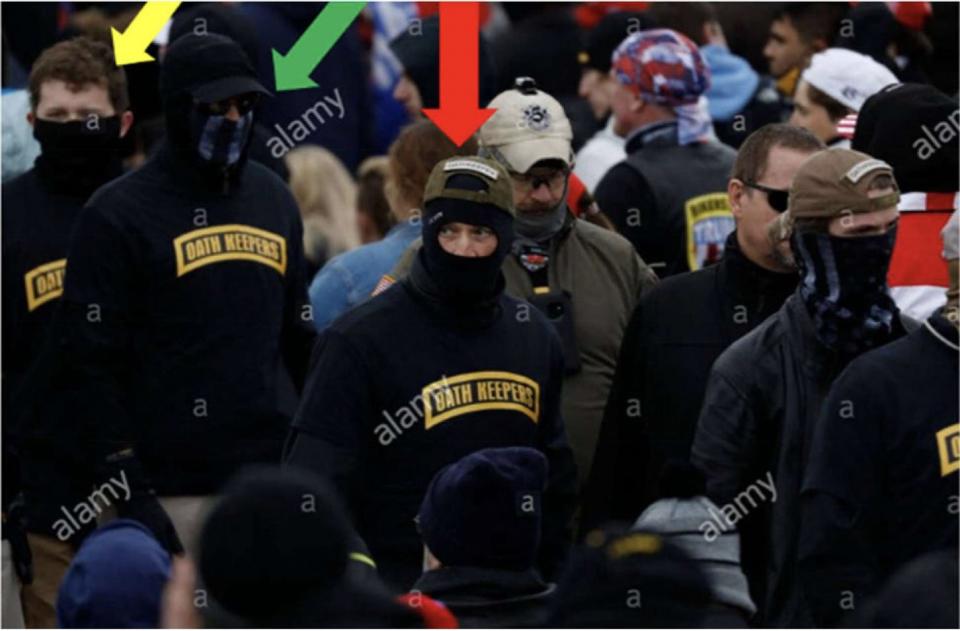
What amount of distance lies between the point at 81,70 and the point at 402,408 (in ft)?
6.58

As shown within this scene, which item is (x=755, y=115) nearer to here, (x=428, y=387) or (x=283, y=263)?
(x=283, y=263)

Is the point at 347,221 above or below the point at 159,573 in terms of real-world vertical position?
below

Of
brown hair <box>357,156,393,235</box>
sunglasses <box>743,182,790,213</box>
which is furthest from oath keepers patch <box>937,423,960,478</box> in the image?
brown hair <box>357,156,393,235</box>

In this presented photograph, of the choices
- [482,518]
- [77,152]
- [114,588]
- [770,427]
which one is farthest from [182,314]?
[114,588]

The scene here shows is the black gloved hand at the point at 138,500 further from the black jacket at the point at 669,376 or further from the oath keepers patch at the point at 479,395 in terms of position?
the black jacket at the point at 669,376

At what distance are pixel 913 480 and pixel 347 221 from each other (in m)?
5.26

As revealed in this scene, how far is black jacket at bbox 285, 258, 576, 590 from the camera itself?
7160mm

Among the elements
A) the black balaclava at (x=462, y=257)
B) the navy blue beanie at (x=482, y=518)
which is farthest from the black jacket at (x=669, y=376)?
the navy blue beanie at (x=482, y=518)

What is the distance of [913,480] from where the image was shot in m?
6.44

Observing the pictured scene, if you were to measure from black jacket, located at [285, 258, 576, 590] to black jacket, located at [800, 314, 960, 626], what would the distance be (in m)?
1.11

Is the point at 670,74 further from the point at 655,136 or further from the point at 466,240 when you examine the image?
the point at 466,240

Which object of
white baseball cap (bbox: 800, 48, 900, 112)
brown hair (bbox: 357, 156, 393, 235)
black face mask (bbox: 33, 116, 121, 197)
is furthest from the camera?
brown hair (bbox: 357, 156, 393, 235)

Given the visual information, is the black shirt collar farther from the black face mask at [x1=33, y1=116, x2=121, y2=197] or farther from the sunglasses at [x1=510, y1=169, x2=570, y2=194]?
the black face mask at [x1=33, y1=116, x2=121, y2=197]

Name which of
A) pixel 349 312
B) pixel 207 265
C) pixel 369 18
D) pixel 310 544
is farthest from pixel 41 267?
pixel 369 18
